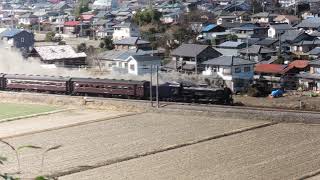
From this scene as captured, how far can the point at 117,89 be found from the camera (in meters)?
19.2

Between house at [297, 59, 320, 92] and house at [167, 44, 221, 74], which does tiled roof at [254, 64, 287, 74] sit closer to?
house at [297, 59, 320, 92]

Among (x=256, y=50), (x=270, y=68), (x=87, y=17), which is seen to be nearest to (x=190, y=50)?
(x=256, y=50)

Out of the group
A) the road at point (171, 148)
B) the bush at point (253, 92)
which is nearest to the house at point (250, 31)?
the bush at point (253, 92)

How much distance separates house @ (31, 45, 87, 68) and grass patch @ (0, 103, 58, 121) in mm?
9741

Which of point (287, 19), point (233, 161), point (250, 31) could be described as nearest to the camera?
point (233, 161)

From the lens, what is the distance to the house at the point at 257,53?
2920 centimetres

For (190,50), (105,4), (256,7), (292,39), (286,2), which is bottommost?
(190,50)

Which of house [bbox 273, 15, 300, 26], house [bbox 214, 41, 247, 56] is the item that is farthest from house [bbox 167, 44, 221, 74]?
house [bbox 273, 15, 300, 26]

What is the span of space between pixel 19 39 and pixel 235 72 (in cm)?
1865

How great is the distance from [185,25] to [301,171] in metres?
31.4

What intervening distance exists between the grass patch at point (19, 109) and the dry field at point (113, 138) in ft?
11.2

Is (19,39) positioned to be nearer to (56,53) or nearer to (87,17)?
(56,53)

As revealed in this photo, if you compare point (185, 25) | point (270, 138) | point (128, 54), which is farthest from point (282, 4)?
point (270, 138)

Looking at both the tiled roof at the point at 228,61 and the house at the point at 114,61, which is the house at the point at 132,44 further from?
the tiled roof at the point at 228,61
